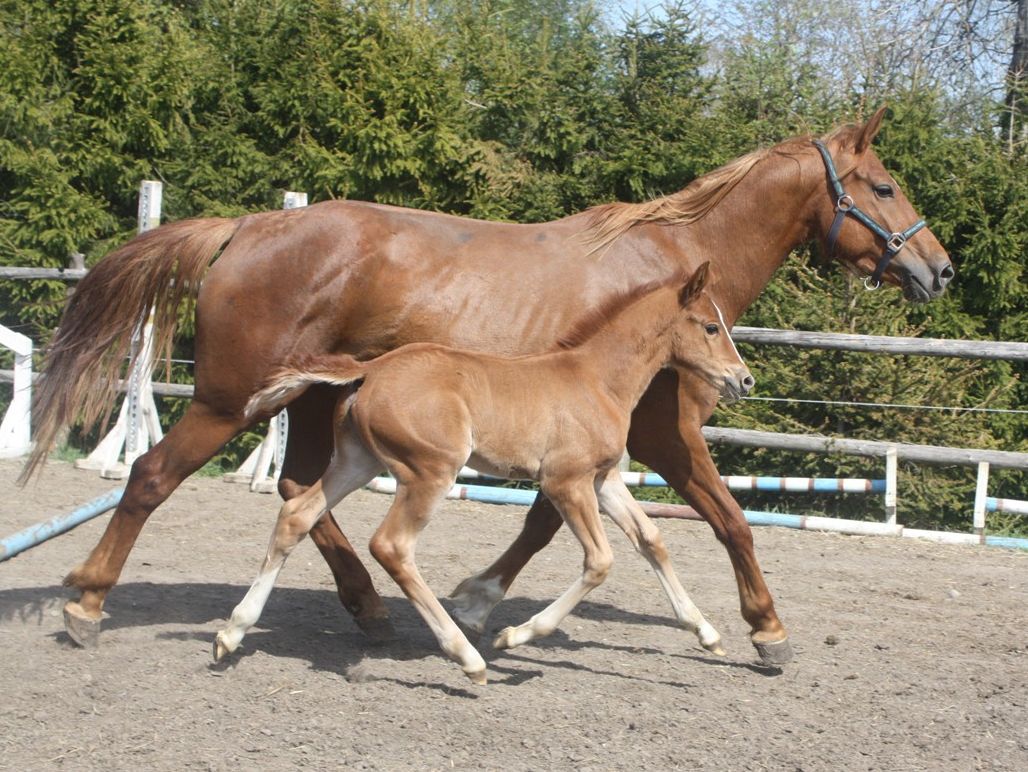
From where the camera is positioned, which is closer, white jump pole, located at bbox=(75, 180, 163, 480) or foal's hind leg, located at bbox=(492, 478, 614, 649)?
foal's hind leg, located at bbox=(492, 478, 614, 649)

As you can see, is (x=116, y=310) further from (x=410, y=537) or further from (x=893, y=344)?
Result: (x=893, y=344)

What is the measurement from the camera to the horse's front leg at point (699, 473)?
443 cm

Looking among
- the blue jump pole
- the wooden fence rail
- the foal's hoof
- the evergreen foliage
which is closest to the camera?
the foal's hoof

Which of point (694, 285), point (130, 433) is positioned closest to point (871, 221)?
point (694, 285)

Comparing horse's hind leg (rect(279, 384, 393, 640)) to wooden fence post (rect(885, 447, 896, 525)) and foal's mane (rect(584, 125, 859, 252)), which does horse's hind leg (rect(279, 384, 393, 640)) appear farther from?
wooden fence post (rect(885, 447, 896, 525))

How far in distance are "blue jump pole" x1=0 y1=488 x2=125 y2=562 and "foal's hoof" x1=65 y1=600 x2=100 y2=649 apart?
0.64 meters

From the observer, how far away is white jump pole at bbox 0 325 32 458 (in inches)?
331

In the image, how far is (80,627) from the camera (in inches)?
169

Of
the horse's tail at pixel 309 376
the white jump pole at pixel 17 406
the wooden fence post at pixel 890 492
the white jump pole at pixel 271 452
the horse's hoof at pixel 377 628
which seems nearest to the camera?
the horse's tail at pixel 309 376

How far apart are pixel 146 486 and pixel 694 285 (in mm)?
2240

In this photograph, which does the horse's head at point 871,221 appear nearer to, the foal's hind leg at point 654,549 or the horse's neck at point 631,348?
the horse's neck at point 631,348

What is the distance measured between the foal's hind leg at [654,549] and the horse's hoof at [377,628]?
101 cm

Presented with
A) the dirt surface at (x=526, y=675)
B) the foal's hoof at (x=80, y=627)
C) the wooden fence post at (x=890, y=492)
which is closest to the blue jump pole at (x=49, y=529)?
the dirt surface at (x=526, y=675)

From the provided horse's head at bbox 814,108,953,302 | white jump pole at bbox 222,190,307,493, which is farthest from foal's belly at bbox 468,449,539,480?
white jump pole at bbox 222,190,307,493
